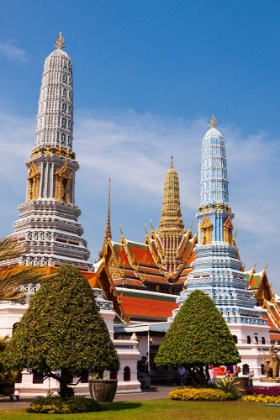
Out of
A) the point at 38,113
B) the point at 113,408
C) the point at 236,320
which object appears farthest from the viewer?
the point at 236,320

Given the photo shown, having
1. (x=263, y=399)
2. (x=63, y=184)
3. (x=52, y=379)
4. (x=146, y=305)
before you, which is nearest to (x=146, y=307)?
(x=146, y=305)

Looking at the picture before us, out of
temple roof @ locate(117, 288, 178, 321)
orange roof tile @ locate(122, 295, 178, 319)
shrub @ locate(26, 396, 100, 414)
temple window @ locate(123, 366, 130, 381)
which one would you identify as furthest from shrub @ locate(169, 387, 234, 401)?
orange roof tile @ locate(122, 295, 178, 319)

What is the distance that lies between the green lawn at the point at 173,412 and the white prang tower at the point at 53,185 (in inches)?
410

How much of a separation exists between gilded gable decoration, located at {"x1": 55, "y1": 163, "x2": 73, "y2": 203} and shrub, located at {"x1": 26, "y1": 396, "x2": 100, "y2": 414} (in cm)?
1456

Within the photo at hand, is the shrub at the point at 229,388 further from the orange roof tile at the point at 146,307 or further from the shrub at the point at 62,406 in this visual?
the orange roof tile at the point at 146,307

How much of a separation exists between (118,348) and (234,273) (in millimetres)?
16062

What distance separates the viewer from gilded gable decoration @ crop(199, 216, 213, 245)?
1527 inches

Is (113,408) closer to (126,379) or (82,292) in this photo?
(82,292)

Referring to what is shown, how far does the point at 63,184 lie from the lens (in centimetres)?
2825

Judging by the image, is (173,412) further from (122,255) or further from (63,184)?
(122,255)

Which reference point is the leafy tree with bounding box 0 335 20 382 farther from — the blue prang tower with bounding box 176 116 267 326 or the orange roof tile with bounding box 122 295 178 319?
the orange roof tile with bounding box 122 295 178 319

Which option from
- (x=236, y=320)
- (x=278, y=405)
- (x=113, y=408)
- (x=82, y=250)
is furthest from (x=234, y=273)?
(x=113, y=408)

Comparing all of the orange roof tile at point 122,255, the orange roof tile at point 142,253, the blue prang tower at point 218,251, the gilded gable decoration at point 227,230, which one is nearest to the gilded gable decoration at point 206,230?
the blue prang tower at point 218,251

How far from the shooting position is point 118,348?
22.5m
